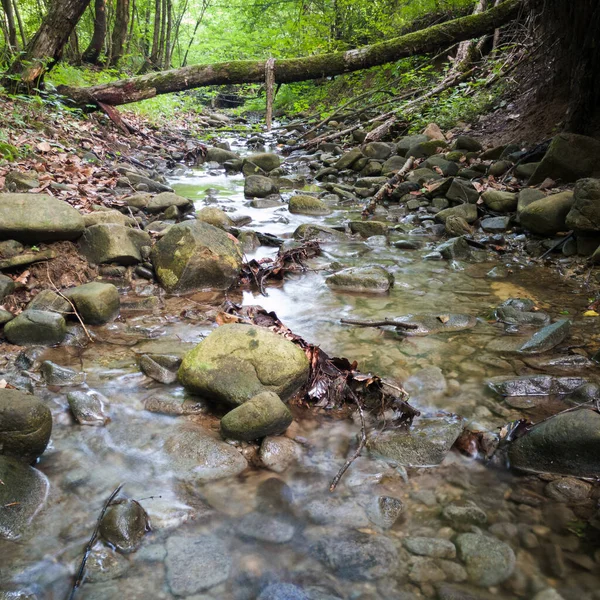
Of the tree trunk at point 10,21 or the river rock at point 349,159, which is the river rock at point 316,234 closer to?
the river rock at point 349,159

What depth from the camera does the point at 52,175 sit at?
241 inches

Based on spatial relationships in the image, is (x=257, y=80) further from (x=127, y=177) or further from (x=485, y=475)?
(x=485, y=475)

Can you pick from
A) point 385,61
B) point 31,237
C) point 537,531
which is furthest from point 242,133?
point 537,531

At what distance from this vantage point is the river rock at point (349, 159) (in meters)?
10.2

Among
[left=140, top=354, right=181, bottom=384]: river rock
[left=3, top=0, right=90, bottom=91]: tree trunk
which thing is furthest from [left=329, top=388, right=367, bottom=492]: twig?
[left=3, top=0, right=90, bottom=91]: tree trunk

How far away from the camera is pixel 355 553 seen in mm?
2057

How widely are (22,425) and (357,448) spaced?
168 cm

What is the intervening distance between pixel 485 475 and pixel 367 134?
9862 millimetres

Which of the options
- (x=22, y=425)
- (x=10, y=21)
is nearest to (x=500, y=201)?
(x=22, y=425)

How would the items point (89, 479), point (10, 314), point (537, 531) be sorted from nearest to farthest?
point (537, 531) < point (89, 479) < point (10, 314)

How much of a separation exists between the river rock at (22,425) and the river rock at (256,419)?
2.98 ft

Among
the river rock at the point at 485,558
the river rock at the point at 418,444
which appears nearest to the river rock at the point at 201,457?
the river rock at the point at 418,444

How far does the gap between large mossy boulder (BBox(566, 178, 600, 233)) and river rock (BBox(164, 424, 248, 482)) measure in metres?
4.16

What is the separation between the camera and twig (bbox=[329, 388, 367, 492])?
96.7 inches
